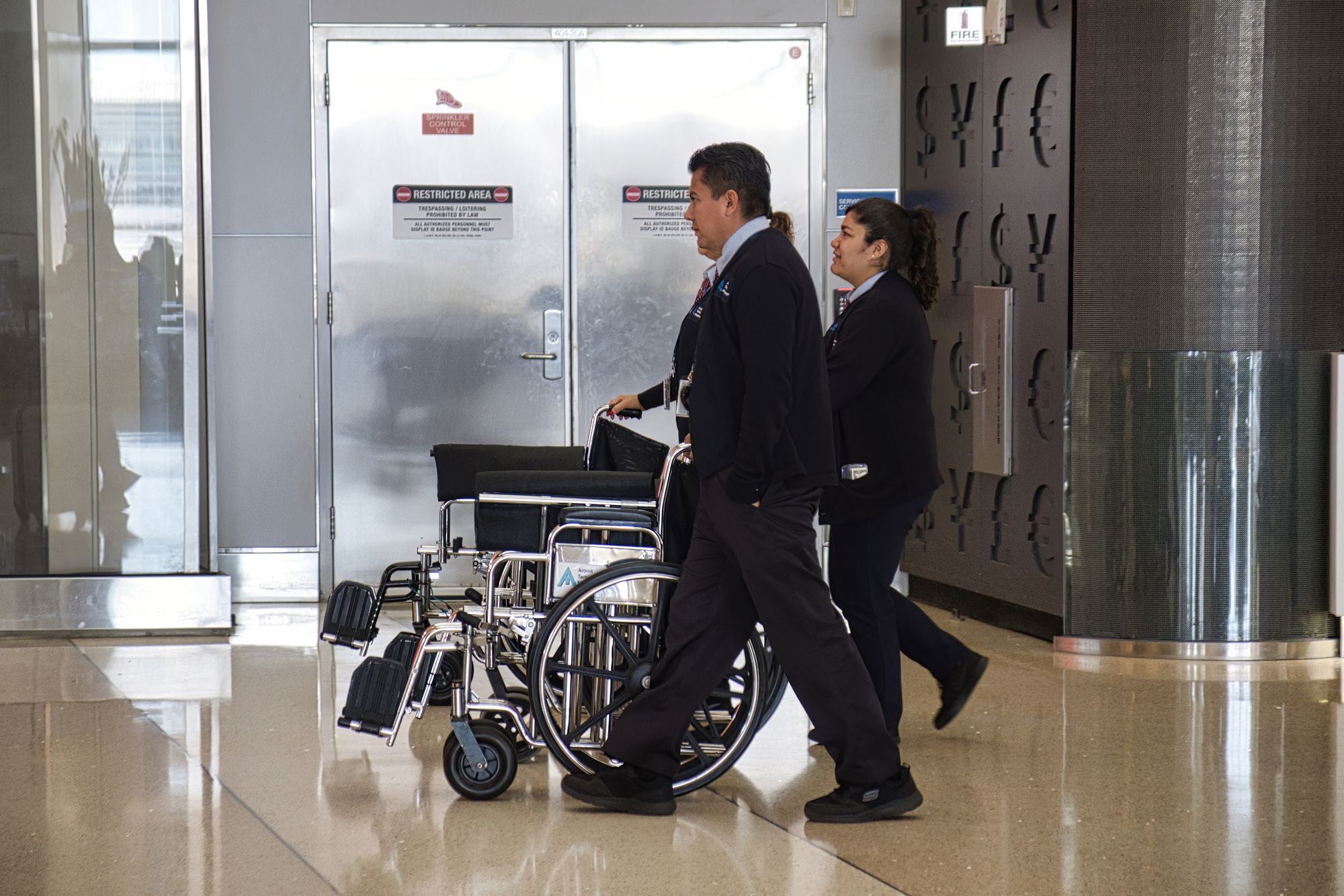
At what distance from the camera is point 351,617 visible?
4.16 meters

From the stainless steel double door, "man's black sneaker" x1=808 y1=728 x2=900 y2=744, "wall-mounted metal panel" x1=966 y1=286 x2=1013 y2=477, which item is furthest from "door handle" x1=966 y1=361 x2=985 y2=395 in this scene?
"man's black sneaker" x1=808 y1=728 x2=900 y2=744

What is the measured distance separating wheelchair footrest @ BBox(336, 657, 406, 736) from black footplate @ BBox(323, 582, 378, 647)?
456mm

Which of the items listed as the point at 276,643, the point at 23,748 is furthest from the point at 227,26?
the point at 23,748

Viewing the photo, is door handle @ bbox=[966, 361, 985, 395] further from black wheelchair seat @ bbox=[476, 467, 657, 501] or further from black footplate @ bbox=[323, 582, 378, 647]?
black footplate @ bbox=[323, 582, 378, 647]

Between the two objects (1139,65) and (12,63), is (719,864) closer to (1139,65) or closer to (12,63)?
(1139,65)

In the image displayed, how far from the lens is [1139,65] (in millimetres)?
5434

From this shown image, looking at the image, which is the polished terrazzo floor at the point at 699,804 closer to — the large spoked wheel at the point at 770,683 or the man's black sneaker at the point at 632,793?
the man's black sneaker at the point at 632,793

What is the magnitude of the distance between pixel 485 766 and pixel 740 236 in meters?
1.43

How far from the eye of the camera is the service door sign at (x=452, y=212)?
22.6 ft

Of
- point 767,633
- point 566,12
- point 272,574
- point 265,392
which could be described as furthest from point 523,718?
point 566,12

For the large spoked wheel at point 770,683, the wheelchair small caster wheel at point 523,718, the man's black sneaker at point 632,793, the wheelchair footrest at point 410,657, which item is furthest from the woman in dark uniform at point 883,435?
the wheelchair footrest at point 410,657

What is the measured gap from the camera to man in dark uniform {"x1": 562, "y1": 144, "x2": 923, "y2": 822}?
3389 mm

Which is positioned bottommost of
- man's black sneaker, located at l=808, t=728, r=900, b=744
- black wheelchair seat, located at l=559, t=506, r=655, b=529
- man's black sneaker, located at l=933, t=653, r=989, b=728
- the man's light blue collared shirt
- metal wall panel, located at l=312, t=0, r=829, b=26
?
man's black sneaker, located at l=808, t=728, r=900, b=744

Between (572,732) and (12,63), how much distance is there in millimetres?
3887
